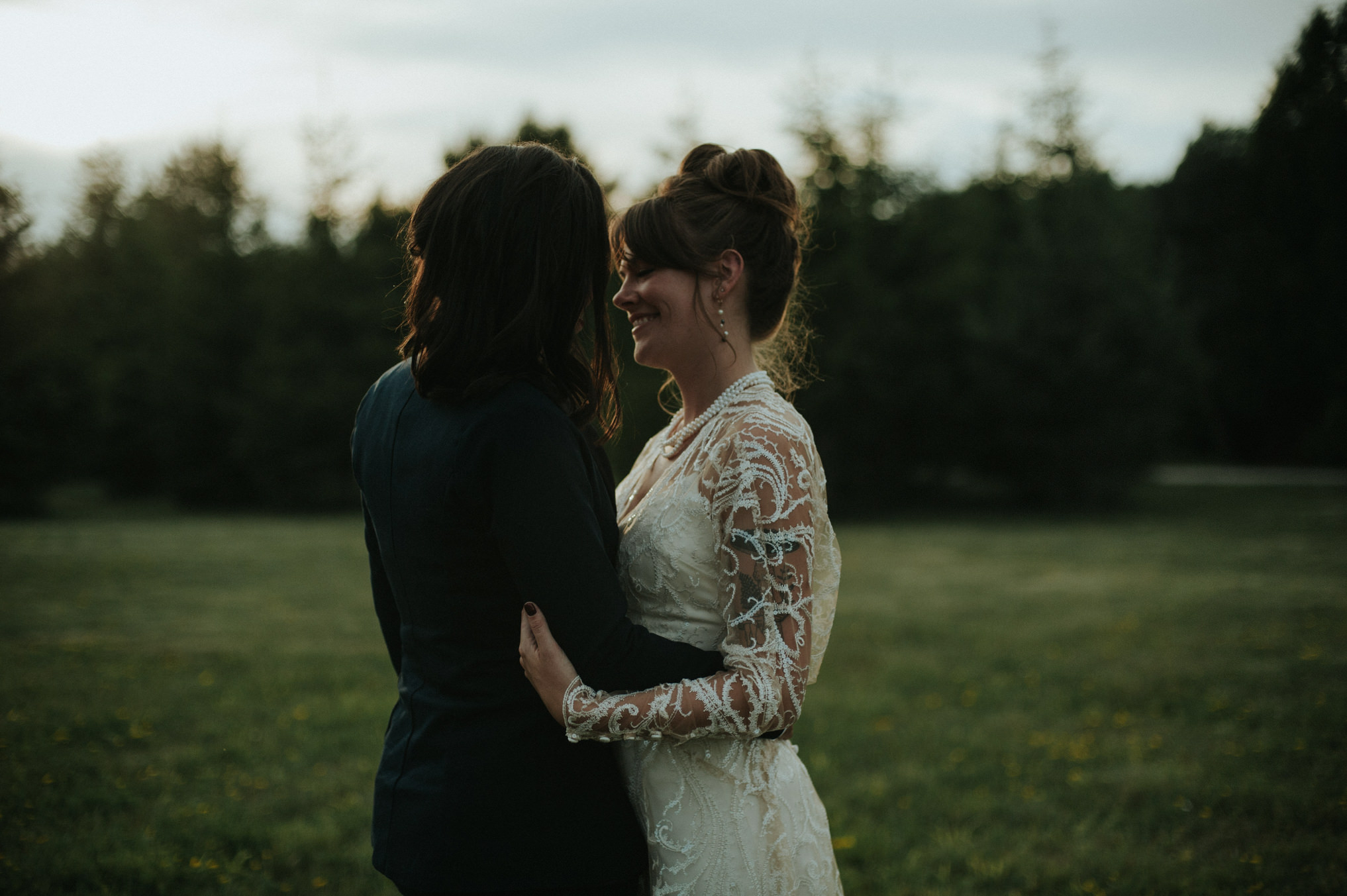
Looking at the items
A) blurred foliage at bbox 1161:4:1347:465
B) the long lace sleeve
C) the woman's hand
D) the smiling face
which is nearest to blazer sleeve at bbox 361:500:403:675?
the woman's hand

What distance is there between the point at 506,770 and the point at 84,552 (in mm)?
15900

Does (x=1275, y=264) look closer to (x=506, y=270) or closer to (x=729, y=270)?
(x=729, y=270)

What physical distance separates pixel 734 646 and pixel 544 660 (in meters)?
0.40

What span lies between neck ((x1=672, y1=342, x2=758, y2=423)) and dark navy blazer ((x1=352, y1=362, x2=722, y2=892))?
2.11 ft

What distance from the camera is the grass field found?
433 cm

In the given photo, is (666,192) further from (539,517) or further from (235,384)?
(235,384)

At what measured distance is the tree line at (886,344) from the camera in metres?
23.5

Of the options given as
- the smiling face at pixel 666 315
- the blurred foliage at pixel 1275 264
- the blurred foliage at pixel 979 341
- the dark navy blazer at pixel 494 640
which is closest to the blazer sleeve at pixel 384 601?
the dark navy blazer at pixel 494 640

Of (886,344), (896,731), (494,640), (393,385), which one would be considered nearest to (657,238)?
(393,385)

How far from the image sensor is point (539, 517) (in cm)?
155

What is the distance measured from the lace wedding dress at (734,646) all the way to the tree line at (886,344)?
19.1 meters

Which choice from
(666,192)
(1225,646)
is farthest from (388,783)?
(1225,646)

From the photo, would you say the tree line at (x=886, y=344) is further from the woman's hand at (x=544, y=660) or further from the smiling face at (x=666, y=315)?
the woman's hand at (x=544, y=660)

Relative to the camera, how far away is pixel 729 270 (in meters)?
2.30
